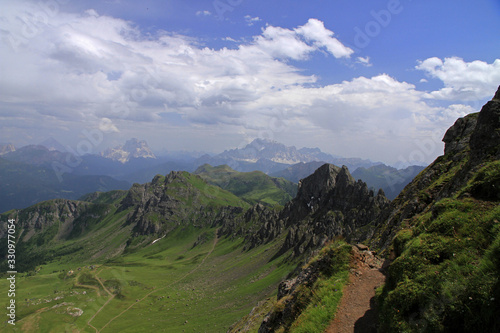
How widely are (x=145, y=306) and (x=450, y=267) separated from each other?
18487 cm

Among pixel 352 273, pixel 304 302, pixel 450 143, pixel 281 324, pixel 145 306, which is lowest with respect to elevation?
pixel 145 306

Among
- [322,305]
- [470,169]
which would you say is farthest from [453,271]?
[470,169]

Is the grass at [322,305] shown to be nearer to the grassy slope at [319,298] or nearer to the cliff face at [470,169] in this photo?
the grassy slope at [319,298]

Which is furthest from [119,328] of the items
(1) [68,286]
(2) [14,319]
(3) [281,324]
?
(3) [281,324]

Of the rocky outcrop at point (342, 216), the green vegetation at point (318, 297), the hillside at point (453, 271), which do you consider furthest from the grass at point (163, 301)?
the hillside at point (453, 271)

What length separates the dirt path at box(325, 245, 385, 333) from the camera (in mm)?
15391

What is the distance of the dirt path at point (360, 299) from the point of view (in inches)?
606

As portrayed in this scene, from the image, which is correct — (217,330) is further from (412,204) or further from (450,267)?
(450,267)

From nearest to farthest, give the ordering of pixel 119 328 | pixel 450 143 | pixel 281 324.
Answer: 1. pixel 281 324
2. pixel 450 143
3. pixel 119 328

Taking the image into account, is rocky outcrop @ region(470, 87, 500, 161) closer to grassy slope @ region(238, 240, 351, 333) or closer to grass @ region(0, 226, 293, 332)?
grassy slope @ region(238, 240, 351, 333)

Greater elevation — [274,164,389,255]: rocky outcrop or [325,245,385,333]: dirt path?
[325,245,385,333]: dirt path

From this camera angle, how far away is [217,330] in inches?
3922

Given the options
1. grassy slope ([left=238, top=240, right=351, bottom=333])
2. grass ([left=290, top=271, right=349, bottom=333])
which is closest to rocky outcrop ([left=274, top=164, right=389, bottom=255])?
grassy slope ([left=238, top=240, right=351, bottom=333])

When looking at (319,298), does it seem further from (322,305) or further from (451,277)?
(451,277)
